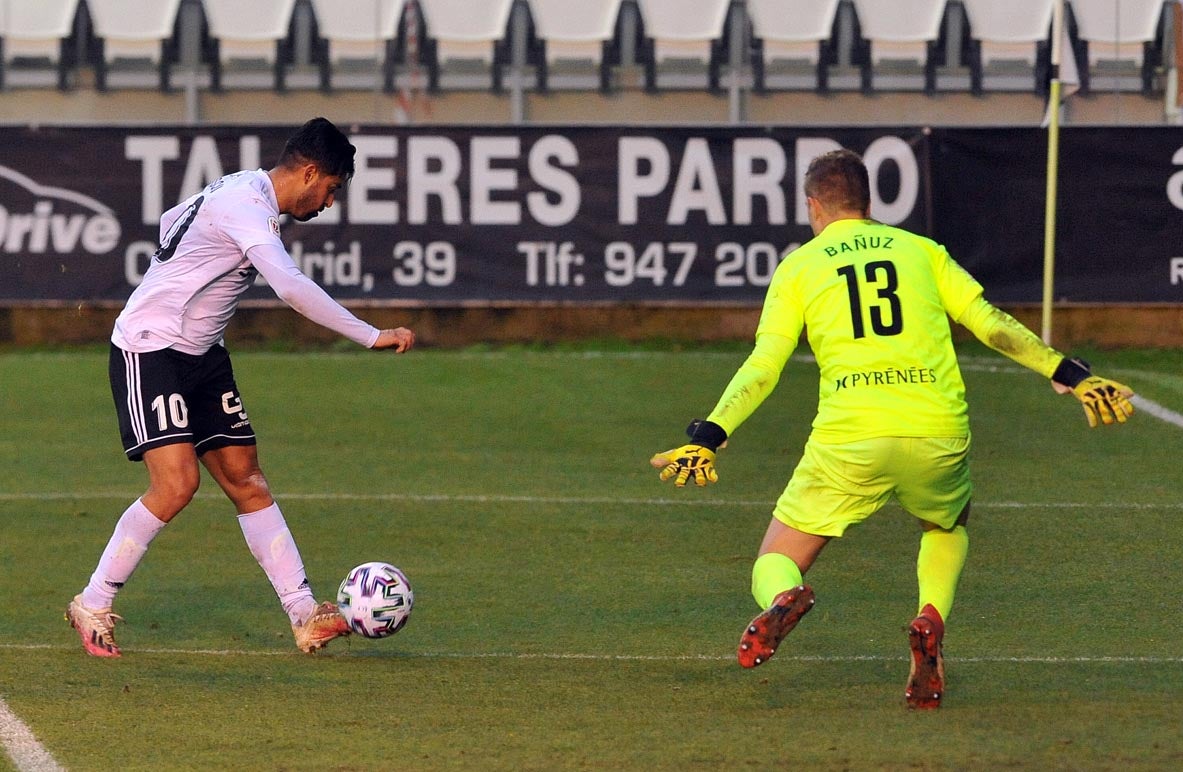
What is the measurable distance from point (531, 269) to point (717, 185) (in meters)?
1.92

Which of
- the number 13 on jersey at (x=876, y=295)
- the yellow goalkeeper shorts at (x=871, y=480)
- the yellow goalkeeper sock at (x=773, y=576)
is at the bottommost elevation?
the yellow goalkeeper sock at (x=773, y=576)

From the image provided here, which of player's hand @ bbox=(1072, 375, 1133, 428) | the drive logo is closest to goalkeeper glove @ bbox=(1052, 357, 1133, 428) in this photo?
player's hand @ bbox=(1072, 375, 1133, 428)

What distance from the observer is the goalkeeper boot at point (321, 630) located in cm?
663

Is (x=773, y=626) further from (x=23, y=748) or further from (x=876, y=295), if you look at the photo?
(x=23, y=748)

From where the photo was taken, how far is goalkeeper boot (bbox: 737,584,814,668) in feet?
17.6

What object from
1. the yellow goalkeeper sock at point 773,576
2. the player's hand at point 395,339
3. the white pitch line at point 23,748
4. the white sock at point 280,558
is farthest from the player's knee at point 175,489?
the yellow goalkeeper sock at point 773,576

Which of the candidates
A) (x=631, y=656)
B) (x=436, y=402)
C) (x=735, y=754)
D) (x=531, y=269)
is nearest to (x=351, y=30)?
(x=531, y=269)

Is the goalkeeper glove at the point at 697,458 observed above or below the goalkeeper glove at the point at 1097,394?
→ below

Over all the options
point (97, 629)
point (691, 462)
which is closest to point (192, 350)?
point (97, 629)

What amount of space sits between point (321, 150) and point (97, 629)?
1.99 metres

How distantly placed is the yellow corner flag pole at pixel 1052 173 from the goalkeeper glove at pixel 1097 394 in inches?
392

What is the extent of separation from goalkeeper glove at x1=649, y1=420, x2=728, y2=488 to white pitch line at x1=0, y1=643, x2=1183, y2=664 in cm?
134

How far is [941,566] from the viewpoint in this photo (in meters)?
5.85

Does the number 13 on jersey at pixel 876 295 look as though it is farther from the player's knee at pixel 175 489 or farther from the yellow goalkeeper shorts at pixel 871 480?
the player's knee at pixel 175 489
